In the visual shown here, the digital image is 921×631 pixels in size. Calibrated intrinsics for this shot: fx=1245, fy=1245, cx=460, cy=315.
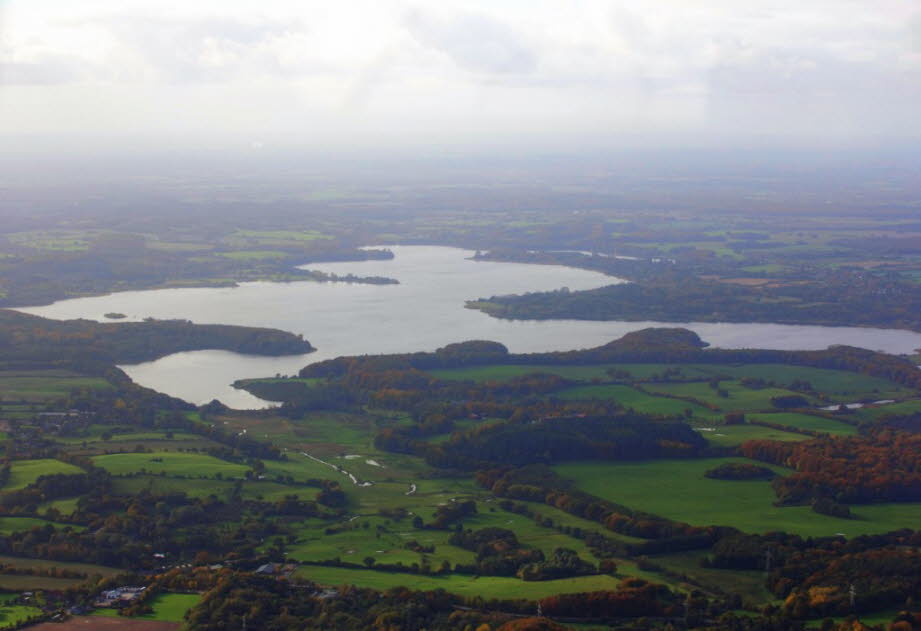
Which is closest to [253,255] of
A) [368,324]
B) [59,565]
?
[368,324]

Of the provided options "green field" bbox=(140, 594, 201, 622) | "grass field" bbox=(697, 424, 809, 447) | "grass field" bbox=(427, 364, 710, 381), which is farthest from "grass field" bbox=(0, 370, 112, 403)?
"grass field" bbox=(697, 424, 809, 447)

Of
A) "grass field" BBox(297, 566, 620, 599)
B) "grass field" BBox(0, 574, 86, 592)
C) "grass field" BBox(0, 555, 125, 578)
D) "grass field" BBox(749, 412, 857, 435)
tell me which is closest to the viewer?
"grass field" BBox(297, 566, 620, 599)

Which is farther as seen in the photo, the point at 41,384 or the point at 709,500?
the point at 41,384

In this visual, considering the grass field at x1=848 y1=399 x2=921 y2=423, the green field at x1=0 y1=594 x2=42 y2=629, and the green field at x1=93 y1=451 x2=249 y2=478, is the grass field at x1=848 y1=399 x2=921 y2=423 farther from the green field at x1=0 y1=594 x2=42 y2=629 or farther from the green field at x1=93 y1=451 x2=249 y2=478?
the green field at x1=0 y1=594 x2=42 y2=629

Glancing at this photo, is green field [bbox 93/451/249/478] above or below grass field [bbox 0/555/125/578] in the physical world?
above

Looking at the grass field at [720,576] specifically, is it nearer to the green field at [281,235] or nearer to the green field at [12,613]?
the green field at [12,613]

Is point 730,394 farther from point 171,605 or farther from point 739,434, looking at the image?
point 171,605

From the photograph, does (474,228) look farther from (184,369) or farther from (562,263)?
(184,369)
